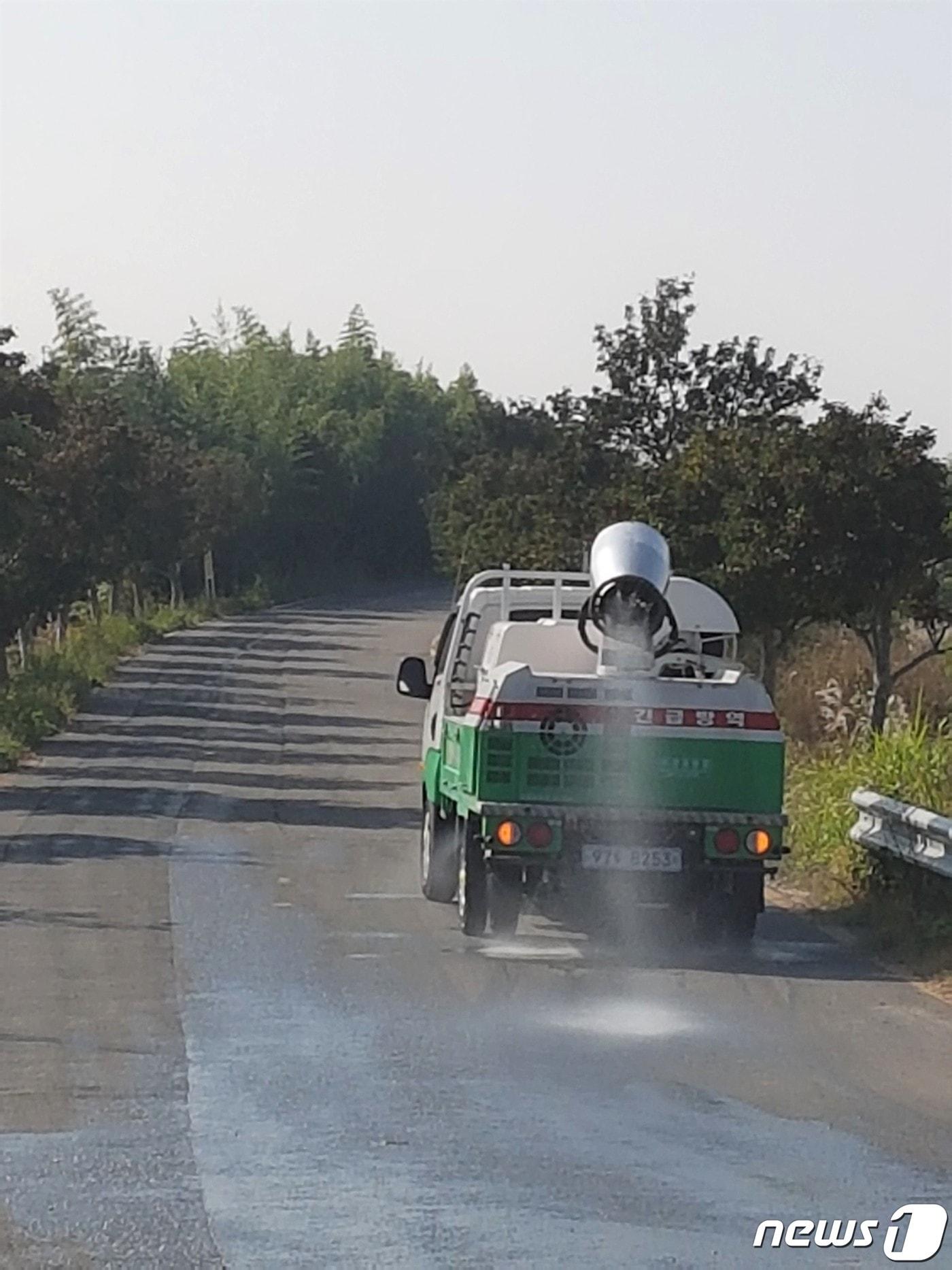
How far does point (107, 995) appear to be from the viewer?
12.1 meters

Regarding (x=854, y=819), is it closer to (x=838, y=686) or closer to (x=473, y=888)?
(x=473, y=888)

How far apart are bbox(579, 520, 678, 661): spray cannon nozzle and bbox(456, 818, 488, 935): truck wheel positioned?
1.61m

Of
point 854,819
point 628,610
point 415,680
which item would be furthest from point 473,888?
point 854,819

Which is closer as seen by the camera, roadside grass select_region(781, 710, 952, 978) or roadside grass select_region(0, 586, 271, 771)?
roadside grass select_region(781, 710, 952, 978)

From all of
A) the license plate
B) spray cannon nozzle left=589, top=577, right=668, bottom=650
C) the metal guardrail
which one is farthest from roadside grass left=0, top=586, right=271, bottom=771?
the license plate

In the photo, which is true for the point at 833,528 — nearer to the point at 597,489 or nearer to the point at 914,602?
the point at 914,602

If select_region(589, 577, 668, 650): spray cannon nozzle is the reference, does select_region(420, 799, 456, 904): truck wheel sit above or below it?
below

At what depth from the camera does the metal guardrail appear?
1372 cm

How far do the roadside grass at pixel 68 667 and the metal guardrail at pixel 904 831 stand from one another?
14.3 m

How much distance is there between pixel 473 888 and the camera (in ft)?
47.1

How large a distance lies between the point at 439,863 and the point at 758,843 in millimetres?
2830

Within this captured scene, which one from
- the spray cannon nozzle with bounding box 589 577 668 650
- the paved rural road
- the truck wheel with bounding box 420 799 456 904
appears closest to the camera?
the paved rural road

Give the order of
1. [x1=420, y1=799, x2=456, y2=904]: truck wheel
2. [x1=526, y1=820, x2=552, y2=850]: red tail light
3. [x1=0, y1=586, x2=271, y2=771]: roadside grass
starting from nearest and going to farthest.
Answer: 1. [x1=526, y1=820, x2=552, y2=850]: red tail light
2. [x1=420, y1=799, x2=456, y2=904]: truck wheel
3. [x1=0, y1=586, x2=271, y2=771]: roadside grass

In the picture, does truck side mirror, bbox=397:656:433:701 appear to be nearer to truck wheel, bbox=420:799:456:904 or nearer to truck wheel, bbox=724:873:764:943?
truck wheel, bbox=420:799:456:904
